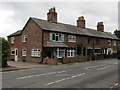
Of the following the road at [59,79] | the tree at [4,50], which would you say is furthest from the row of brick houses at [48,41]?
the road at [59,79]

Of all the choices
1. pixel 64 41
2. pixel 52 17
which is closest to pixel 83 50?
pixel 64 41

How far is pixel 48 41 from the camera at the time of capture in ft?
87.8

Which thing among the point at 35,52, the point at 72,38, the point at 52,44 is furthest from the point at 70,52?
the point at 35,52

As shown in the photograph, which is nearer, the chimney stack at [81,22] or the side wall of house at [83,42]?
the side wall of house at [83,42]

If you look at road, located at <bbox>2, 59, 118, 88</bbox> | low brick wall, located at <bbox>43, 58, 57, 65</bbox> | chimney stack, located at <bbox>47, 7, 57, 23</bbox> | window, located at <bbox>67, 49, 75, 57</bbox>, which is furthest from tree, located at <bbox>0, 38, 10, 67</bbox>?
chimney stack, located at <bbox>47, 7, 57, 23</bbox>

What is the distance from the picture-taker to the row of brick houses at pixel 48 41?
86.6 ft

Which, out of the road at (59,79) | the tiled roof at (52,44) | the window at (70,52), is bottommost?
the road at (59,79)

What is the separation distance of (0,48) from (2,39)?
113 centimetres

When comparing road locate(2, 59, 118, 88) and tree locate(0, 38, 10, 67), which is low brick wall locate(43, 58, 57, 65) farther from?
road locate(2, 59, 118, 88)

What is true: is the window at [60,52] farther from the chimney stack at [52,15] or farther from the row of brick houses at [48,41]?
the chimney stack at [52,15]

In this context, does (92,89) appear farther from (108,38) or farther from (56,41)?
(108,38)

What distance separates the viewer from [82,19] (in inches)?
1553

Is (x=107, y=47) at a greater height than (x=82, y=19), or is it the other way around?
(x=82, y=19)

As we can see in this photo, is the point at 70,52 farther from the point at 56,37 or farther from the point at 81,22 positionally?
the point at 81,22
